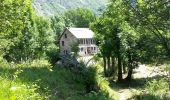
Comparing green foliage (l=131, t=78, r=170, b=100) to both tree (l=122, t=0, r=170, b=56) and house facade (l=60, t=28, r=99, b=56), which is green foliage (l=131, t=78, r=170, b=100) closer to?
tree (l=122, t=0, r=170, b=56)

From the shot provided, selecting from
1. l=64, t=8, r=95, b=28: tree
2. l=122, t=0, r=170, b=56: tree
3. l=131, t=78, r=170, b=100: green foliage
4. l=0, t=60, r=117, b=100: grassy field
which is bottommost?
l=131, t=78, r=170, b=100: green foliage

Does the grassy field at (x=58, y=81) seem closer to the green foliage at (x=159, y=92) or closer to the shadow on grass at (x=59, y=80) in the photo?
the shadow on grass at (x=59, y=80)

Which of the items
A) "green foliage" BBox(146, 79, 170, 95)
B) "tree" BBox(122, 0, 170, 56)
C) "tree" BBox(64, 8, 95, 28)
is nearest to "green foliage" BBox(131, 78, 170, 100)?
"green foliage" BBox(146, 79, 170, 95)

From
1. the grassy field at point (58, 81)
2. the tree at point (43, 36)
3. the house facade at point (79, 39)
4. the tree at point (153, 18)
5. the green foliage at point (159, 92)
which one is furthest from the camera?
the house facade at point (79, 39)

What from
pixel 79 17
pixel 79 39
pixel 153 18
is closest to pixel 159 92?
Answer: pixel 153 18

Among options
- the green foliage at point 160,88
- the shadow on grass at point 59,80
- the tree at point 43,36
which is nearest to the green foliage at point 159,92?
the green foliage at point 160,88

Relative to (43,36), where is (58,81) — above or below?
below

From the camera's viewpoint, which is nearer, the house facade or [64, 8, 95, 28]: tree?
the house facade

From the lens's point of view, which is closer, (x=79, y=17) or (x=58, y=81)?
(x=58, y=81)

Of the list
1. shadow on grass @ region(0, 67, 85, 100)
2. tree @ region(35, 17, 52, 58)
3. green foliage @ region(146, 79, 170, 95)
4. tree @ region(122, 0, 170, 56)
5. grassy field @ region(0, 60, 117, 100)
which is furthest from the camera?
tree @ region(35, 17, 52, 58)

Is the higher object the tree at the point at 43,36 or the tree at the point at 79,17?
the tree at the point at 79,17

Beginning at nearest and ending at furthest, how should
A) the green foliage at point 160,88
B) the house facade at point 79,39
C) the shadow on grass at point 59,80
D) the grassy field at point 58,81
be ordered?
1. the grassy field at point 58,81
2. the shadow on grass at point 59,80
3. the green foliage at point 160,88
4. the house facade at point 79,39

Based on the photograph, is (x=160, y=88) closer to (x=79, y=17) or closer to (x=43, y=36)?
(x=43, y=36)

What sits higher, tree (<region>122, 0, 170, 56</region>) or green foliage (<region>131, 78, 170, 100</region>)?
tree (<region>122, 0, 170, 56</region>)
